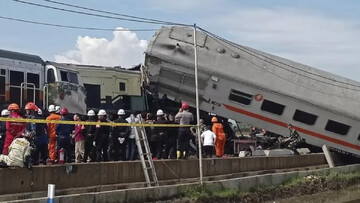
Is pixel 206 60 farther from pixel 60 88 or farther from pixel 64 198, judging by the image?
pixel 64 198

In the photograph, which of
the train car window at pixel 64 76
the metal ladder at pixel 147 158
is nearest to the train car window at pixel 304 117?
the train car window at pixel 64 76

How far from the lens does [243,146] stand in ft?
71.6

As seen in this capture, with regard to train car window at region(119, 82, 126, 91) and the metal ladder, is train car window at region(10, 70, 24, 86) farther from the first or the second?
the metal ladder

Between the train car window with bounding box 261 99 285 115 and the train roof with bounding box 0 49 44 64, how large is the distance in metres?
8.45

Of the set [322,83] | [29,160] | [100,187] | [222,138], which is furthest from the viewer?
[322,83]

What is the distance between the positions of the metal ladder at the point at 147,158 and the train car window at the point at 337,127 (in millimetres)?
10238

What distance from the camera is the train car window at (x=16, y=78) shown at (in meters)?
17.6

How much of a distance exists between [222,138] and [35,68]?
6.92 meters

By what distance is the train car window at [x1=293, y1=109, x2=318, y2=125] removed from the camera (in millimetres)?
20703

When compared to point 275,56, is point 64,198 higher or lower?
lower

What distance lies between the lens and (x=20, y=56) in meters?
18.1

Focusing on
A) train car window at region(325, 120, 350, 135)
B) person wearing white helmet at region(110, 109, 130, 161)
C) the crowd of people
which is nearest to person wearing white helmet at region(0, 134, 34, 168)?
the crowd of people

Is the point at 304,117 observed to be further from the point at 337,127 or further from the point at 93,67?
the point at 93,67

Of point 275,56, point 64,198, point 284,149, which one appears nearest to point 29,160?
point 64,198
